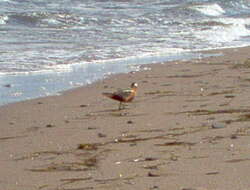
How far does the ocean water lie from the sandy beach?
1.12 m

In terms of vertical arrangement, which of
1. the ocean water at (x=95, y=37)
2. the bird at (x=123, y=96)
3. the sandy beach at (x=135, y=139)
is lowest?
the sandy beach at (x=135, y=139)

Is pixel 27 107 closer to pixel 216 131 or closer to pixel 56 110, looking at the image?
pixel 56 110

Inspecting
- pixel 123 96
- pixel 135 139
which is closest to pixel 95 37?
pixel 123 96

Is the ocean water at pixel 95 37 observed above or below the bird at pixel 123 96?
above

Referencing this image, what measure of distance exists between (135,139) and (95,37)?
9252 millimetres

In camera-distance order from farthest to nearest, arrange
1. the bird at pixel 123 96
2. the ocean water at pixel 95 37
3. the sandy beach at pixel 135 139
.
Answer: the ocean water at pixel 95 37 → the bird at pixel 123 96 → the sandy beach at pixel 135 139

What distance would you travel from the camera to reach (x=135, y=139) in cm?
603

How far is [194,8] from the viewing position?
74.8 ft

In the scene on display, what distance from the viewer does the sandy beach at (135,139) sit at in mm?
4781

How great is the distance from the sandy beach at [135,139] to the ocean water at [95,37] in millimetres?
1121

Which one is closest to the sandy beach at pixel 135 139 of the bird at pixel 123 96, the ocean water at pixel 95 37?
the bird at pixel 123 96

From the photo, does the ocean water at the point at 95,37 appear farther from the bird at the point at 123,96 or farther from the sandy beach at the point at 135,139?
the bird at the point at 123,96

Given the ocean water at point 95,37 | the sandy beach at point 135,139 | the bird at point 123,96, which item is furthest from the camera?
the ocean water at point 95,37

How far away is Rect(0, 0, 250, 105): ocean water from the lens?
10.4 meters
